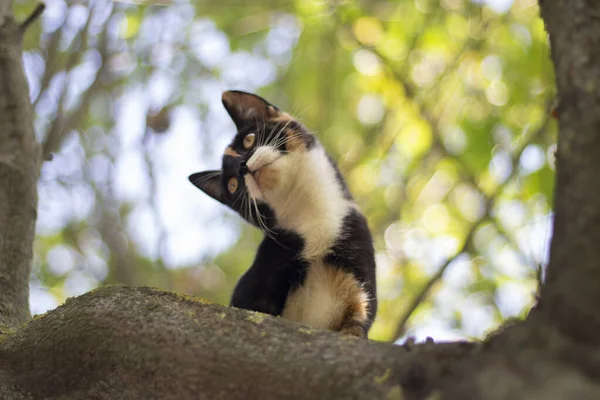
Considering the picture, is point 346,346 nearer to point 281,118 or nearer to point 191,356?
point 191,356

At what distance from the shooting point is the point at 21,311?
3.24 m

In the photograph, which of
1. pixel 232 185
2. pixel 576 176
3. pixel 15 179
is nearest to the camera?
pixel 576 176

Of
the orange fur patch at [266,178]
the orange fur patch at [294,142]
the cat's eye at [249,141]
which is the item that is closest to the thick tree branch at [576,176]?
the orange fur patch at [266,178]

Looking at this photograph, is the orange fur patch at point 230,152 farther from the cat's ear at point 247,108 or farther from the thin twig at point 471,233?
the thin twig at point 471,233

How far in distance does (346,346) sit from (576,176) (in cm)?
77

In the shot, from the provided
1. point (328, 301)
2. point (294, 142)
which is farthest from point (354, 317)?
point (294, 142)

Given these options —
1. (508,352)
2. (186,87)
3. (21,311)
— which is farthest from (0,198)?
(186,87)

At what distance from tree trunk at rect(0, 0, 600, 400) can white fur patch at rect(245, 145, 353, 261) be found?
1.75m

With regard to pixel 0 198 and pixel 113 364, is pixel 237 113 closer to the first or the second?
pixel 0 198

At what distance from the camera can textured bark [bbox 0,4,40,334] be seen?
10.6 feet

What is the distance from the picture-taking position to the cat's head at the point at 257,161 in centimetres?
422

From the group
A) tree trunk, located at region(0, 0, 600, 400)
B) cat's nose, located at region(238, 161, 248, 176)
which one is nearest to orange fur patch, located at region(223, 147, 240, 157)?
cat's nose, located at region(238, 161, 248, 176)

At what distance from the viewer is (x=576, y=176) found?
1530 mm

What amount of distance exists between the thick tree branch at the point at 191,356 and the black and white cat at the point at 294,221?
1402 mm
